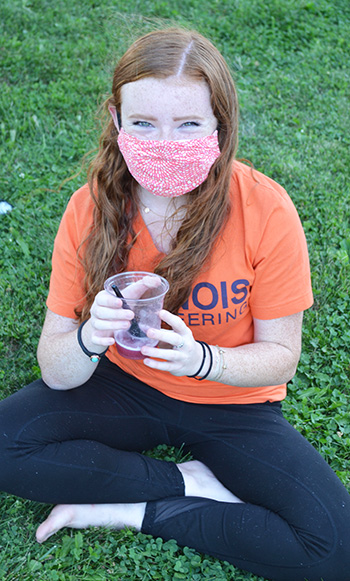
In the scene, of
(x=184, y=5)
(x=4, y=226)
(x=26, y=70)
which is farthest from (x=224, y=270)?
(x=184, y=5)

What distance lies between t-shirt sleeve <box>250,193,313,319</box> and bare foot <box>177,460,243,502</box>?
0.73m

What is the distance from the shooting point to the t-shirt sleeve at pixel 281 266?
88.1 inches

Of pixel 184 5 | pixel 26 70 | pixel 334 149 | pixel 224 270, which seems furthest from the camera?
pixel 184 5

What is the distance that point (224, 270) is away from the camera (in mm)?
2291

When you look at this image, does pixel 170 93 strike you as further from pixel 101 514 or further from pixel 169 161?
pixel 101 514

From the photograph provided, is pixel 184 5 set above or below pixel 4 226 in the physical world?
above

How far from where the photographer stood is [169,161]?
212 centimetres

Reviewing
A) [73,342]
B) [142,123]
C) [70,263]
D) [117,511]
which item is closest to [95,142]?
[70,263]

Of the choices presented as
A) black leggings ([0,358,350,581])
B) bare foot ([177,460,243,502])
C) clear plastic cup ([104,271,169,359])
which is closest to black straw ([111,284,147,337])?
clear plastic cup ([104,271,169,359])

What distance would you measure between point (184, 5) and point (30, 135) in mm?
2371

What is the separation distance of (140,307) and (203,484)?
2.98 ft

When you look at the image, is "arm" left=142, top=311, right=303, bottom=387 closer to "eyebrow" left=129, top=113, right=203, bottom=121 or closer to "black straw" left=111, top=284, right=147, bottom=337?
"black straw" left=111, top=284, right=147, bottom=337

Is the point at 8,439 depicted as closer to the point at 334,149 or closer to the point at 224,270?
the point at 224,270

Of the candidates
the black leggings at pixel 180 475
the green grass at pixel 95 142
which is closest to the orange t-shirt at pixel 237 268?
the black leggings at pixel 180 475
